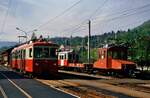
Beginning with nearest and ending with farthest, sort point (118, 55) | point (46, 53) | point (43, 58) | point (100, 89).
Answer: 1. point (100, 89)
2. point (43, 58)
3. point (46, 53)
4. point (118, 55)

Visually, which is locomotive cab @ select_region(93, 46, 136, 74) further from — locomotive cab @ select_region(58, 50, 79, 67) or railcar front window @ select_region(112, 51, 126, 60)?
locomotive cab @ select_region(58, 50, 79, 67)

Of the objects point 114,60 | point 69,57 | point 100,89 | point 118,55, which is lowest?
point 100,89

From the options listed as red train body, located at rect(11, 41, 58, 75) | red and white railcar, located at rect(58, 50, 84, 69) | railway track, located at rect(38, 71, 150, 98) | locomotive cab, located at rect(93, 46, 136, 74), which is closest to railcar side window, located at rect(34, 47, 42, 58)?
red train body, located at rect(11, 41, 58, 75)

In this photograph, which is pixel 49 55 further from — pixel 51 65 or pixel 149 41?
pixel 149 41

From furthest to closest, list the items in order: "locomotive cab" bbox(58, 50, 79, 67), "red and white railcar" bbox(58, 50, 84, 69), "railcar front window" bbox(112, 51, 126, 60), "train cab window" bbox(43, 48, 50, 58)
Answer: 1. "locomotive cab" bbox(58, 50, 79, 67)
2. "red and white railcar" bbox(58, 50, 84, 69)
3. "railcar front window" bbox(112, 51, 126, 60)
4. "train cab window" bbox(43, 48, 50, 58)

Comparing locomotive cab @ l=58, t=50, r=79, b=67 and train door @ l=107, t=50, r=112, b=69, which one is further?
locomotive cab @ l=58, t=50, r=79, b=67

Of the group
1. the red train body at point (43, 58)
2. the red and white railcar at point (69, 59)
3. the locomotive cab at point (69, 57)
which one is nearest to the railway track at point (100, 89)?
the red train body at point (43, 58)

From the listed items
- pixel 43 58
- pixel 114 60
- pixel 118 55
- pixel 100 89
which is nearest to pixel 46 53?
pixel 43 58

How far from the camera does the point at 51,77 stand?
117 ft

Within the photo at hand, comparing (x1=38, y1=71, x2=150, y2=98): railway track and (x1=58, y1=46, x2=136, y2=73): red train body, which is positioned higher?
(x1=58, y1=46, x2=136, y2=73): red train body

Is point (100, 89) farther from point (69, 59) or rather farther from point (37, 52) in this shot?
point (69, 59)

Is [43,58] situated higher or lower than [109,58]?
lower

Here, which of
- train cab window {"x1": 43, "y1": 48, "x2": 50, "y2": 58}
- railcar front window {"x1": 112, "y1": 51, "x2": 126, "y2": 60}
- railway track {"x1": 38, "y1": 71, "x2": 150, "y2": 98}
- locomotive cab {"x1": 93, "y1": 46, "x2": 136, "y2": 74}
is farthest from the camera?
Answer: railcar front window {"x1": 112, "y1": 51, "x2": 126, "y2": 60}

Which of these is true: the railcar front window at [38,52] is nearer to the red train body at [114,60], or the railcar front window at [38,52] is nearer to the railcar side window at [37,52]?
the railcar side window at [37,52]
